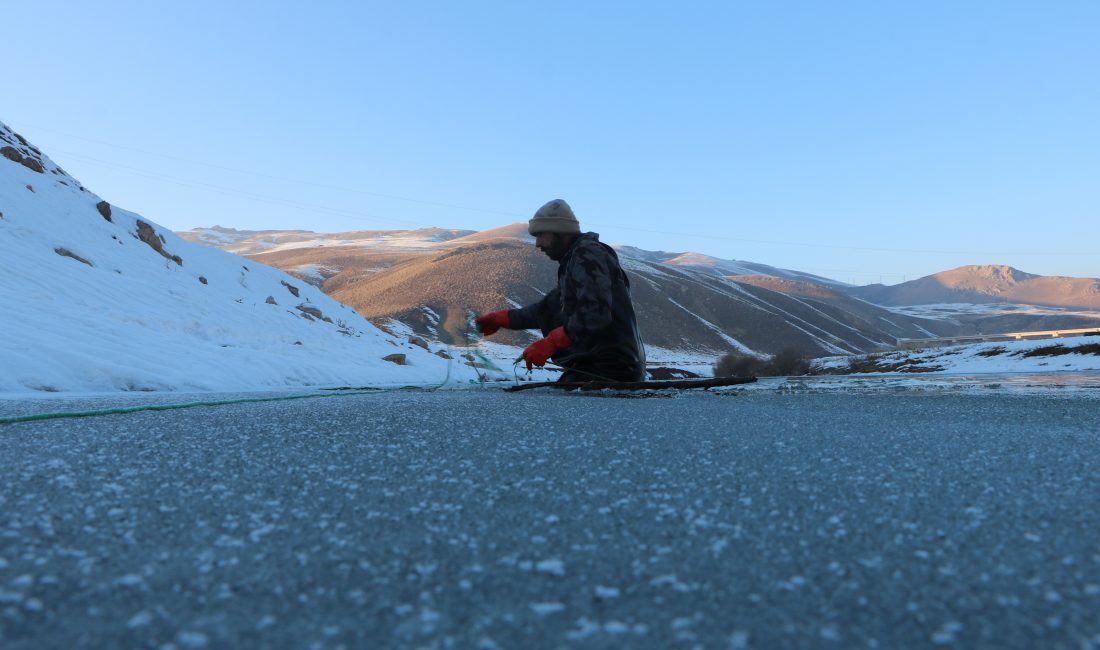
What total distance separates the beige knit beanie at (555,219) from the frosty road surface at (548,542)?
330 cm

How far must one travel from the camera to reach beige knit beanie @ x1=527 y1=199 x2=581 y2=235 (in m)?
5.93

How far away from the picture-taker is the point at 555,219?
5.93 metres

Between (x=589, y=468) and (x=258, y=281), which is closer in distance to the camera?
(x=589, y=468)

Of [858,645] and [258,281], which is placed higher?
[258,281]

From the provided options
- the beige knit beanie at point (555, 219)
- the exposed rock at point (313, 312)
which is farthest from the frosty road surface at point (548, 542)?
the exposed rock at point (313, 312)

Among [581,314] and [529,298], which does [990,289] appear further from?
[581,314]

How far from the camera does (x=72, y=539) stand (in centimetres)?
151

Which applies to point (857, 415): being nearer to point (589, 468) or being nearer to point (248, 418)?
point (589, 468)

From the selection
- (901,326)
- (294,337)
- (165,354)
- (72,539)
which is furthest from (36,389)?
(901,326)

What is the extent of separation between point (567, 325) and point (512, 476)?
3.32 metres

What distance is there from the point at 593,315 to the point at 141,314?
1168cm

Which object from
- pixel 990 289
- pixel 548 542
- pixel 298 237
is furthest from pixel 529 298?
pixel 990 289

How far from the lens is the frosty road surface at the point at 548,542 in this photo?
3.68 ft

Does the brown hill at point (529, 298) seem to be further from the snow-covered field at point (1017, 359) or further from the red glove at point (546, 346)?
the red glove at point (546, 346)
